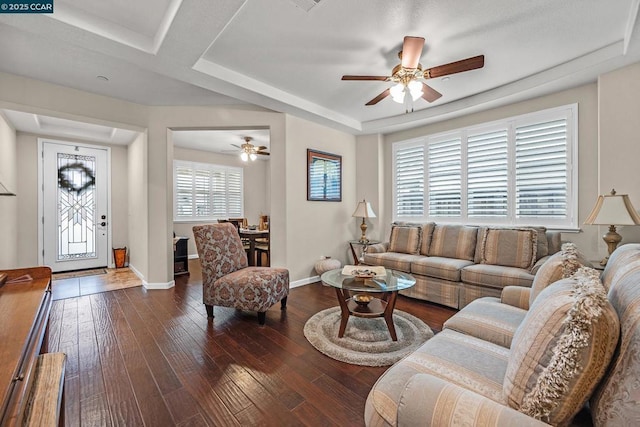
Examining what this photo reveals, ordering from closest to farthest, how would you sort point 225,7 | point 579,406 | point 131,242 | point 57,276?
point 579,406
point 225,7
point 57,276
point 131,242

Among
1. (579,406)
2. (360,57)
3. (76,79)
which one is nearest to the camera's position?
(579,406)

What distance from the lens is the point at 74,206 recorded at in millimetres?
5004

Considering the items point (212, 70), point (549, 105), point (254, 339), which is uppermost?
point (212, 70)

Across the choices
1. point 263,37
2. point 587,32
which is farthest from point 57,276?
point 587,32

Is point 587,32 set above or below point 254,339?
above

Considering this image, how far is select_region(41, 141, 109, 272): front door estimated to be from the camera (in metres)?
4.75

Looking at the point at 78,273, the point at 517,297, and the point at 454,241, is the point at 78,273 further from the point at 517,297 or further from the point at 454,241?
the point at 517,297

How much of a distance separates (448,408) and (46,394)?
1.47 m

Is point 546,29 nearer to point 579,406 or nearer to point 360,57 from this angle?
point 360,57

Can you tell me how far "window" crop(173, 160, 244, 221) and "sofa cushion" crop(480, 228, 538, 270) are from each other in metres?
5.88

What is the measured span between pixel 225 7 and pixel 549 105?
150 inches

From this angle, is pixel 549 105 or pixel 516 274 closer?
pixel 516 274

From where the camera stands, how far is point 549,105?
3.32 meters

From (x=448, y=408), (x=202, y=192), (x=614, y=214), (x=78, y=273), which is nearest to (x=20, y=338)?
(x=448, y=408)
